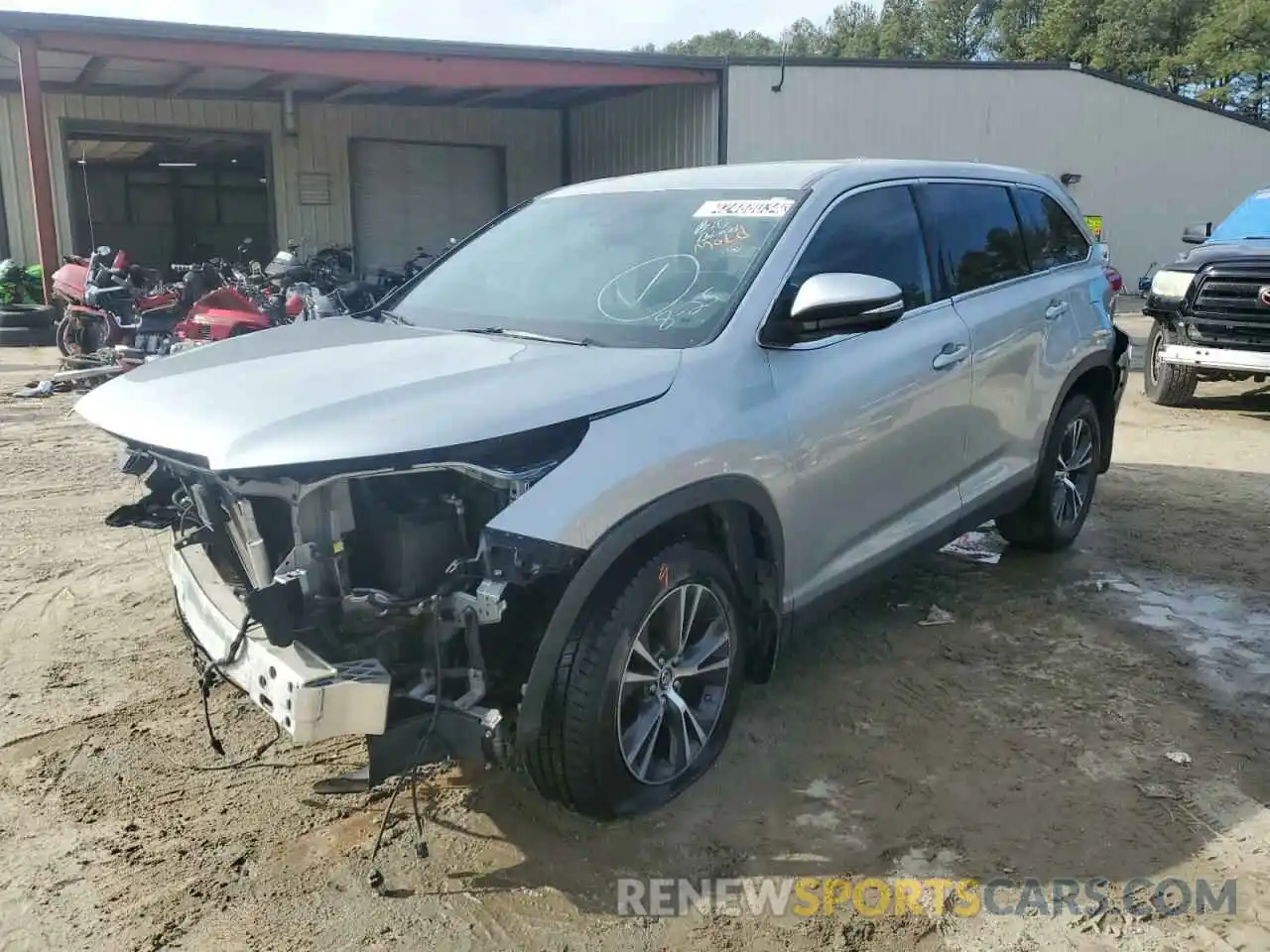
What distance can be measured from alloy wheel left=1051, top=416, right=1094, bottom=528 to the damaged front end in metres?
→ 3.38

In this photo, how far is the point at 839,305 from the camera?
3.23m

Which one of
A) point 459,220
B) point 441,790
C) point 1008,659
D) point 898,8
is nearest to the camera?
point 441,790

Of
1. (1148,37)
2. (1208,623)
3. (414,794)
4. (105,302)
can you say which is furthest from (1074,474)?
(1148,37)

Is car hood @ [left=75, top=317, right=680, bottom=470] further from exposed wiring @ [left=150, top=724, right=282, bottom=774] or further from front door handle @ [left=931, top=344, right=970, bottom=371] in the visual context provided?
front door handle @ [left=931, top=344, right=970, bottom=371]

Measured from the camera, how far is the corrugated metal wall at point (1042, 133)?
16406 millimetres

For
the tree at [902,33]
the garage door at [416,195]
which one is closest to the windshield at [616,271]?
the garage door at [416,195]

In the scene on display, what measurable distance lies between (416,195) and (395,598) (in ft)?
55.2

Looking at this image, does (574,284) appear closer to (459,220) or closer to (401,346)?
(401,346)

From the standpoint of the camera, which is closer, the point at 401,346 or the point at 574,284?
the point at 401,346

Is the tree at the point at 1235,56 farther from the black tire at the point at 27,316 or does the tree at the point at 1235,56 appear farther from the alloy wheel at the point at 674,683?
the alloy wheel at the point at 674,683

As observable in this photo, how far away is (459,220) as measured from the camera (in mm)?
19016

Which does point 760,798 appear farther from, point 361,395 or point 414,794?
point 361,395

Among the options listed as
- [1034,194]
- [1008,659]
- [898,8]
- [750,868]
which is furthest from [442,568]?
[898,8]

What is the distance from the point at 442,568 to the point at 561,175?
57.9 ft
